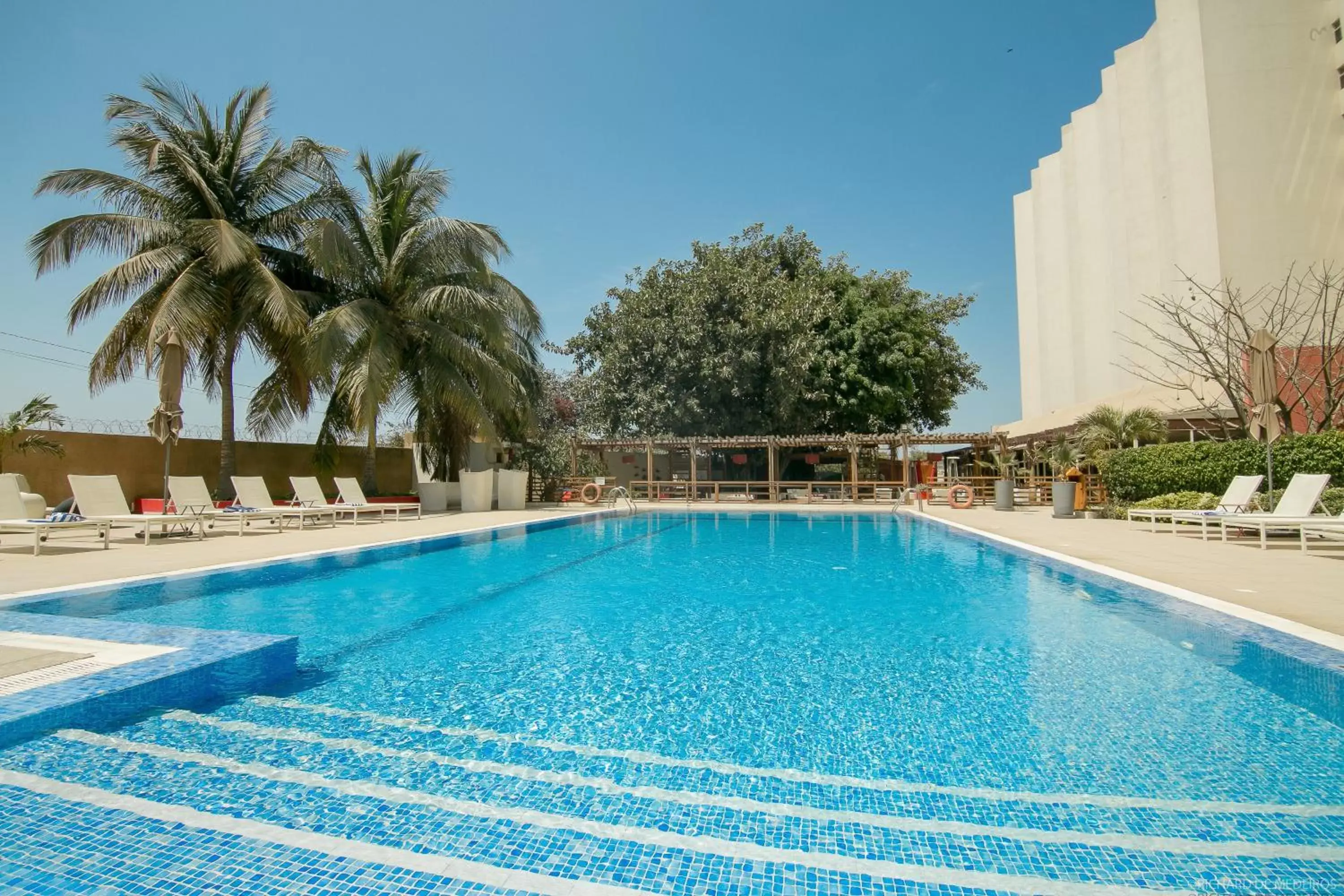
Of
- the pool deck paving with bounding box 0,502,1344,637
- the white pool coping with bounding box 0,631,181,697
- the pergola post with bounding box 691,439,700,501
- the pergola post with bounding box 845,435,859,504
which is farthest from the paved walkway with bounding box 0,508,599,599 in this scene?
the pergola post with bounding box 845,435,859,504

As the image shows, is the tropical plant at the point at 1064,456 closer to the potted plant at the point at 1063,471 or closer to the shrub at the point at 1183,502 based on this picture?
the potted plant at the point at 1063,471

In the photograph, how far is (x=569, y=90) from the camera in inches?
679

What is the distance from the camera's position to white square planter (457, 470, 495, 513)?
60.9 ft

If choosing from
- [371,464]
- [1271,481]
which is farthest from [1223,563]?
[371,464]

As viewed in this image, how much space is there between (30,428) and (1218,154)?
1241 inches

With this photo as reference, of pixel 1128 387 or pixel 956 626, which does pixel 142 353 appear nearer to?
pixel 956 626

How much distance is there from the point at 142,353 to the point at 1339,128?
3305 cm

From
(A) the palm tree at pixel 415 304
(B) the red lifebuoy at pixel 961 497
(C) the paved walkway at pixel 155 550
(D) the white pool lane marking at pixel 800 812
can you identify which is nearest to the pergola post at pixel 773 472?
(B) the red lifebuoy at pixel 961 497

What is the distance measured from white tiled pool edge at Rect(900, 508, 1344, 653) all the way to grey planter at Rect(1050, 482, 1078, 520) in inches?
232

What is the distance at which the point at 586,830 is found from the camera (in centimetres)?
247

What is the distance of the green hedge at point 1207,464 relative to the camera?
1135 cm

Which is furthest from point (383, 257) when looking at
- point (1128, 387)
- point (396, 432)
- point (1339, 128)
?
point (1339, 128)

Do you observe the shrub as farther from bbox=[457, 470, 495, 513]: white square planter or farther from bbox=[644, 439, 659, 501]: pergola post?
bbox=[457, 470, 495, 513]: white square planter

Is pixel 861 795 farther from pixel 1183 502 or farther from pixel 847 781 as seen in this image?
pixel 1183 502
